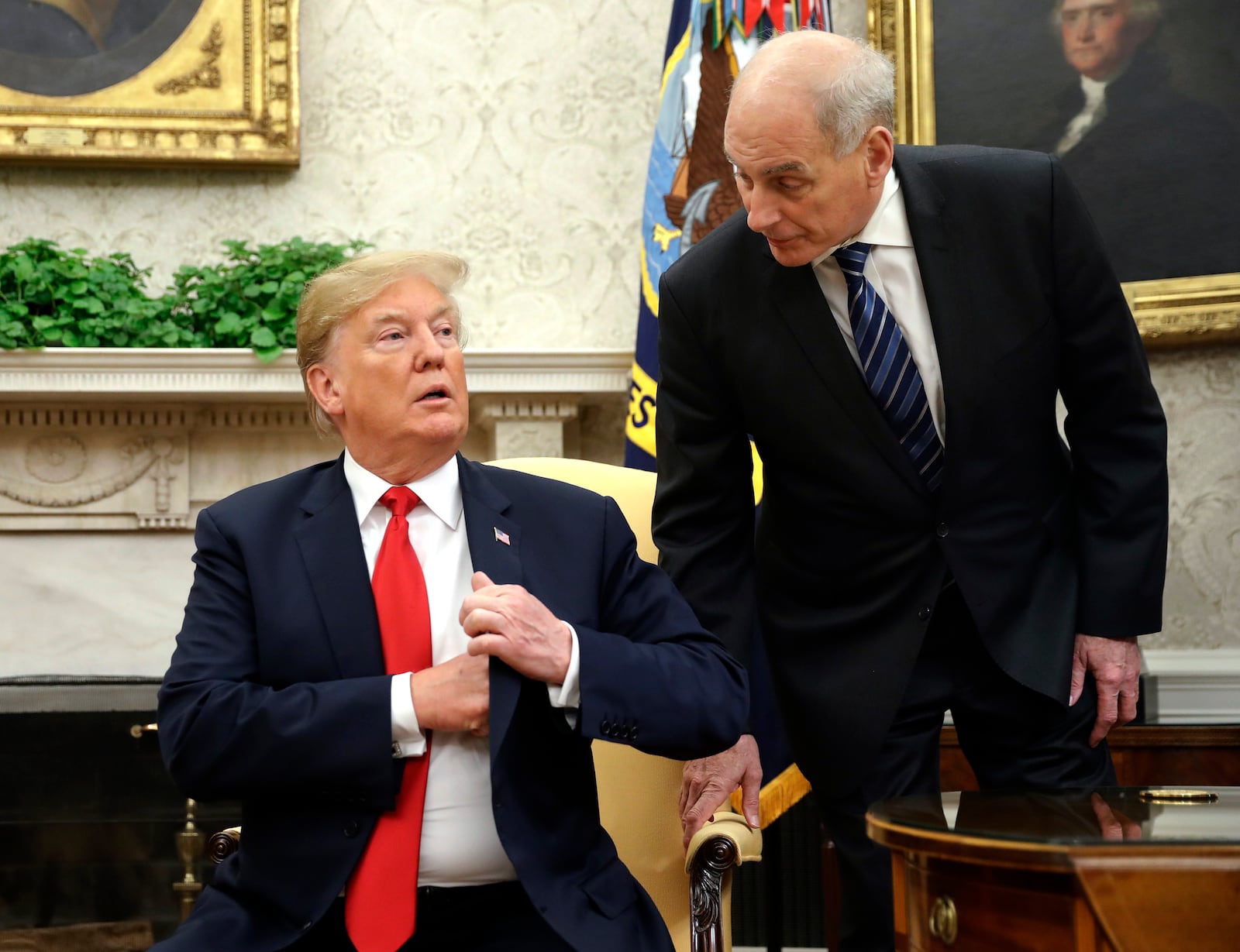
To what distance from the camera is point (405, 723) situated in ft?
5.74

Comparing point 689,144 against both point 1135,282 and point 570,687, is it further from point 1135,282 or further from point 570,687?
point 570,687

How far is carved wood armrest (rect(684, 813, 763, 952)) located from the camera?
2070 mm

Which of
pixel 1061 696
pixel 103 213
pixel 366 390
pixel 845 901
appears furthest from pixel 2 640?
pixel 1061 696

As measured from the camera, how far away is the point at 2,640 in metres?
4.26

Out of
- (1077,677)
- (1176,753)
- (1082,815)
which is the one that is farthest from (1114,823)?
(1176,753)

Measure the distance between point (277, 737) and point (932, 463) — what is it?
3.41ft

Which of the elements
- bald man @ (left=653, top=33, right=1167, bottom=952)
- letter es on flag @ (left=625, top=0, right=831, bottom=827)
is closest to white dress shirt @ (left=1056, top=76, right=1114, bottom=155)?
letter es on flag @ (left=625, top=0, right=831, bottom=827)

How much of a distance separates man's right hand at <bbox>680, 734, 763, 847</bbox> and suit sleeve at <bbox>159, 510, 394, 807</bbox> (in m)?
0.54

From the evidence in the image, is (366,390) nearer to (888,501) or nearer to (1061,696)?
(888,501)

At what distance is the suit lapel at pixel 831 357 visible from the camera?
80.2 inches

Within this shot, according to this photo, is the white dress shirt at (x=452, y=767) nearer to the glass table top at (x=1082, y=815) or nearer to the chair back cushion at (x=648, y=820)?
the glass table top at (x=1082, y=815)

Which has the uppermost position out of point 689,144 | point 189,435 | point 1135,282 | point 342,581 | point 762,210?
point 689,144

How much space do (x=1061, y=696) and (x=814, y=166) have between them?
0.86 meters

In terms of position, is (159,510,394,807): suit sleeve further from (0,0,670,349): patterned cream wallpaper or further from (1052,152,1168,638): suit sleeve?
(0,0,670,349): patterned cream wallpaper
